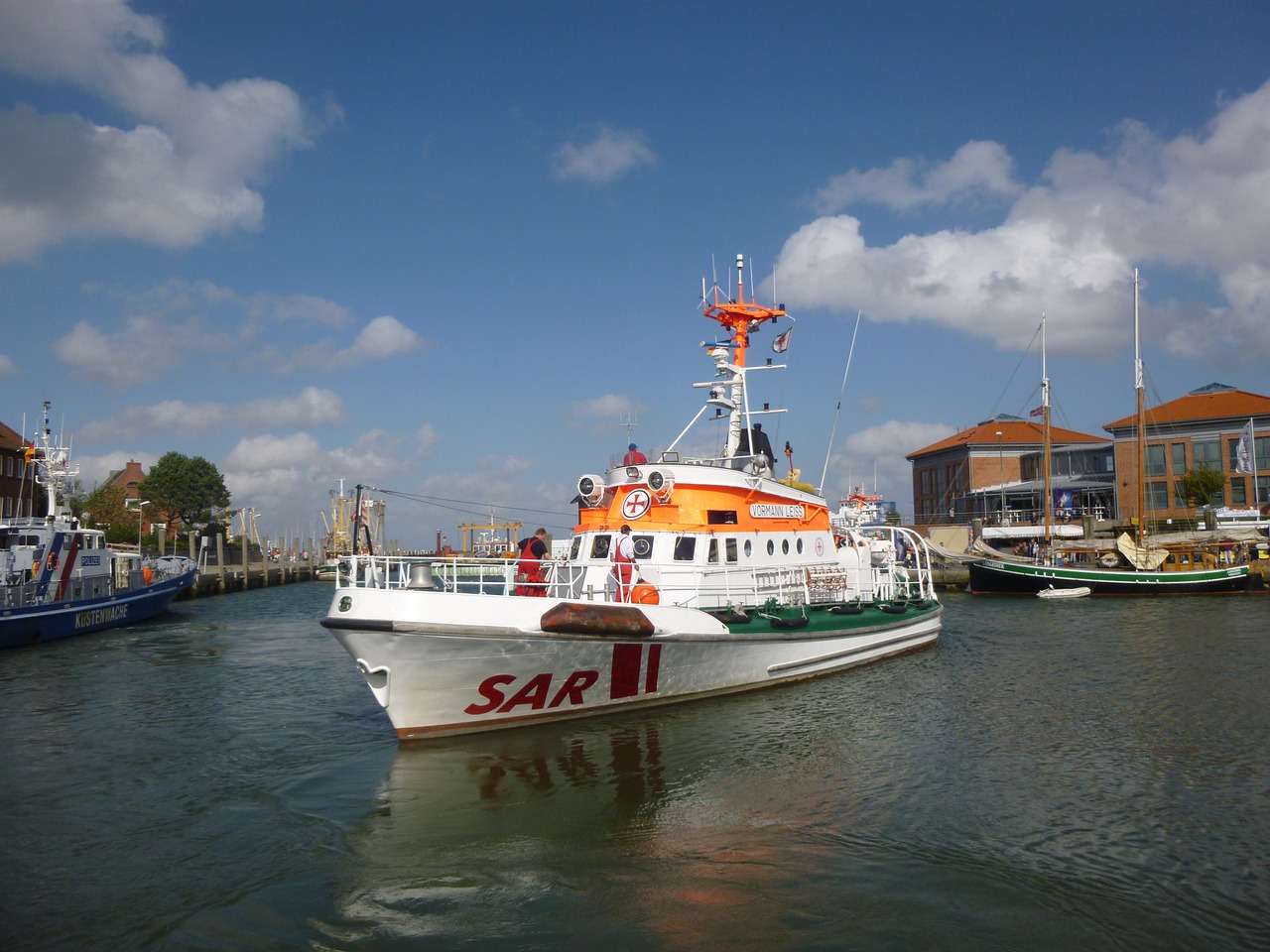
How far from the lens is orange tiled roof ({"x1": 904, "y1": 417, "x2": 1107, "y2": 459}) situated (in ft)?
231

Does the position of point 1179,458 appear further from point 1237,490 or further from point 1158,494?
point 1237,490

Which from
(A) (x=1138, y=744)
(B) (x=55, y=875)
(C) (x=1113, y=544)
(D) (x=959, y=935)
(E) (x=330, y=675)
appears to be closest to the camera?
(D) (x=959, y=935)

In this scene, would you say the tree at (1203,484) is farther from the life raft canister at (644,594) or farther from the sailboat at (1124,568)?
the life raft canister at (644,594)

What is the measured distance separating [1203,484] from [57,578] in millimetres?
63340

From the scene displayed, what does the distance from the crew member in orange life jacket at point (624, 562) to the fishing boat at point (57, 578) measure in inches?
810

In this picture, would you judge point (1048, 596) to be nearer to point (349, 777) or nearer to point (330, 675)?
point (330, 675)

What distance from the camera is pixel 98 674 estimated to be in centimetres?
1988

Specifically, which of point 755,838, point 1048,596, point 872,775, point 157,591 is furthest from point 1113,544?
point 157,591

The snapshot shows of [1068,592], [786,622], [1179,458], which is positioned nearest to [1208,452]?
[1179,458]

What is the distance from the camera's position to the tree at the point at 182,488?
68938mm

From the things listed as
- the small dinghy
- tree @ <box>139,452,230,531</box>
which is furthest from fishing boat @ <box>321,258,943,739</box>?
tree @ <box>139,452,230,531</box>

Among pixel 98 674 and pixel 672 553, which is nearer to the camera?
pixel 672 553

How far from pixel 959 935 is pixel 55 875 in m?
8.07

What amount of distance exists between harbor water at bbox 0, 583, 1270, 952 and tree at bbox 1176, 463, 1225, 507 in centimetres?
4585
